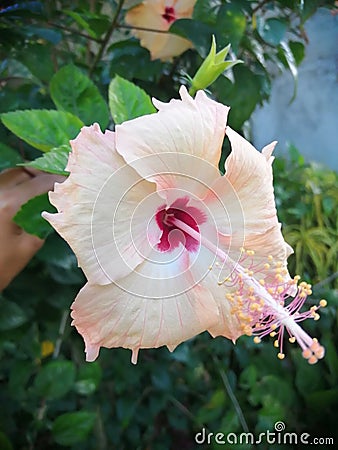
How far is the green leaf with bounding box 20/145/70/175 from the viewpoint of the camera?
1.71 feet

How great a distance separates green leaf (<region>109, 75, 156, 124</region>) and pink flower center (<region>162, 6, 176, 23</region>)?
0.32 metres

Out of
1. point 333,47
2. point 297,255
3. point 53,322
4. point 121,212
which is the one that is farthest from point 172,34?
point 333,47

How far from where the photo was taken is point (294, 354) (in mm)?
1631

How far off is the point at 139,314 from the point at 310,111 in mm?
2441

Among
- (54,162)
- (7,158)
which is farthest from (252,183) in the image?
(7,158)

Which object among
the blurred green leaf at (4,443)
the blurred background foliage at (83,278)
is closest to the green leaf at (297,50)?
the blurred background foliage at (83,278)

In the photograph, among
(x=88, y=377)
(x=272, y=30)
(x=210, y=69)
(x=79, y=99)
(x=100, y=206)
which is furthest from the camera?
(x=88, y=377)

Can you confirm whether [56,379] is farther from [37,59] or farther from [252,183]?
[252,183]

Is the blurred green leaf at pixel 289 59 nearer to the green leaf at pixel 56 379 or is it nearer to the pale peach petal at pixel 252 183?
the pale peach petal at pixel 252 183

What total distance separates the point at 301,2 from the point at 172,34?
22 centimetres

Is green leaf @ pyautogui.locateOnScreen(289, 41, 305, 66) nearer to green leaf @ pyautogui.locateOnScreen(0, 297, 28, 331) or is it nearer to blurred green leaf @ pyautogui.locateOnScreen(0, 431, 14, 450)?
green leaf @ pyautogui.locateOnScreen(0, 297, 28, 331)

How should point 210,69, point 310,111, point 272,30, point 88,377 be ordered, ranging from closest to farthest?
point 210,69, point 272,30, point 88,377, point 310,111

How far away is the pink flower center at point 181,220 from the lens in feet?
1.75

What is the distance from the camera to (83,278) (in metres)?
0.96
